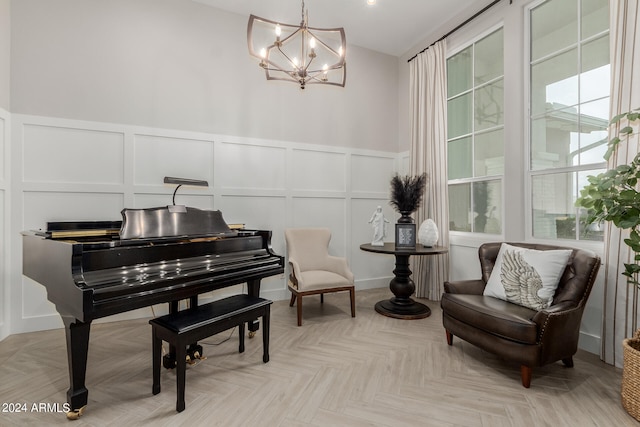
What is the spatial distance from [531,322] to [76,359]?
2747 millimetres

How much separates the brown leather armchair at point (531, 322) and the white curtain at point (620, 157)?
0.29 metres

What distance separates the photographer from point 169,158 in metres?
3.40

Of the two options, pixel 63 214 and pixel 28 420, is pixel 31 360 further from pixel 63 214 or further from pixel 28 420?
pixel 63 214

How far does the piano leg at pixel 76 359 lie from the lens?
1.67 m

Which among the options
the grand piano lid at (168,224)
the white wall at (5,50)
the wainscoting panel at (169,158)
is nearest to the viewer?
the grand piano lid at (168,224)

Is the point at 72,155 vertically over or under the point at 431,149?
under

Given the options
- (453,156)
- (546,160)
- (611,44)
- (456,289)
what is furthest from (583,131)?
(456,289)

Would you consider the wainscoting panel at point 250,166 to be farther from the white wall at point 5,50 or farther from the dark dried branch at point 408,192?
the white wall at point 5,50

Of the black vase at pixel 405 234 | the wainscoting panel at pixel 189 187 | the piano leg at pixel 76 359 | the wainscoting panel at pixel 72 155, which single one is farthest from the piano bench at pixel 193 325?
the wainscoting panel at pixel 72 155

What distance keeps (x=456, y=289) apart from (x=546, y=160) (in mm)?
1544

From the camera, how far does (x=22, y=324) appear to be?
287 centimetres

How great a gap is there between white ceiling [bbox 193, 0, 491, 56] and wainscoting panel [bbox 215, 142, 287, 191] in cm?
161

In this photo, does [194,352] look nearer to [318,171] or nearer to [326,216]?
[326,216]

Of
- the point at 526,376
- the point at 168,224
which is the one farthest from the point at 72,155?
the point at 526,376
